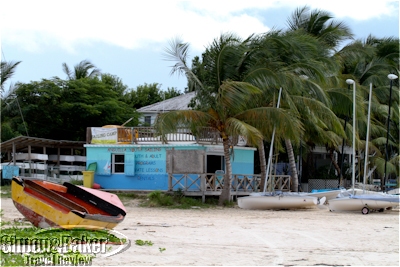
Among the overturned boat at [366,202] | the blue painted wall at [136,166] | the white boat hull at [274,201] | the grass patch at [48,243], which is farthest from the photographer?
the blue painted wall at [136,166]

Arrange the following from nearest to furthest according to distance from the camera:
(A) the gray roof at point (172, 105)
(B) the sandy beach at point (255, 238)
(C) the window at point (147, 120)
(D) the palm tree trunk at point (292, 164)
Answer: (B) the sandy beach at point (255, 238) → (D) the palm tree trunk at point (292, 164) → (A) the gray roof at point (172, 105) → (C) the window at point (147, 120)

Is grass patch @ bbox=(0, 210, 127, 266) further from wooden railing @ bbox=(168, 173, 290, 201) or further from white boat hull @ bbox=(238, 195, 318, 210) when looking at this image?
wooden railing @ bbox=(168, 173, 290, 201)

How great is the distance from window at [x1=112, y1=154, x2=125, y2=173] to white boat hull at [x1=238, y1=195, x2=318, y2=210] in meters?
6.22

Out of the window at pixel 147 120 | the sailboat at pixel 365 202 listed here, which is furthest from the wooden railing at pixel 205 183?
the window at pixel 147 120

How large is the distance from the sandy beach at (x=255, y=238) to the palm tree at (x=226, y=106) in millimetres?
3059

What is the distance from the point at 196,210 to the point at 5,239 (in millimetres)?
11727

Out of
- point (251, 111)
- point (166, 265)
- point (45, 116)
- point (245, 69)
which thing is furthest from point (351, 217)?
point (45, 116)

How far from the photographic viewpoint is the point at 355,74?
32969mm

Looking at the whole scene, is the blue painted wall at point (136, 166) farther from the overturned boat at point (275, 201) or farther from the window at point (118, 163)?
the overturned boat at point (275, 201)

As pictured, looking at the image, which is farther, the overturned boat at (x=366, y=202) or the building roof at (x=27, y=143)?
the building roof at (x=27, y=143)

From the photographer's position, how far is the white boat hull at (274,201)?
22.3 m

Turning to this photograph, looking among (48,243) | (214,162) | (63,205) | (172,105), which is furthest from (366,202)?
(172,105)

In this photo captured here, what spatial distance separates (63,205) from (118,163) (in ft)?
44.0

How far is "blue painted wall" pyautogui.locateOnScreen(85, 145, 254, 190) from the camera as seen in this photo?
25344 millimetres
